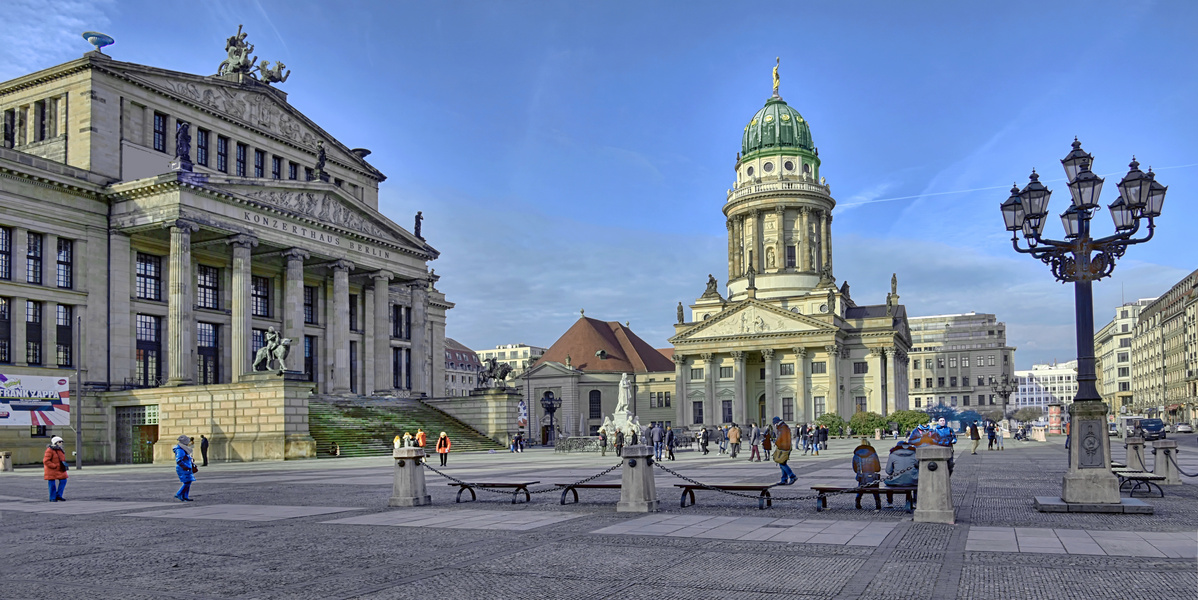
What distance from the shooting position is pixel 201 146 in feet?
177

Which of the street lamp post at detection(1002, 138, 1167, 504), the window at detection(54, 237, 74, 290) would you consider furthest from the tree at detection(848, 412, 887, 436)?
the street lamp post at detection(1002, 138, 1167, 504)

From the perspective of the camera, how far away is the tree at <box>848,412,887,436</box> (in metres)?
87.0

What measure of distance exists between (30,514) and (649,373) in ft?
321

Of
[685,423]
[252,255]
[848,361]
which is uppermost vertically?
[252,255]

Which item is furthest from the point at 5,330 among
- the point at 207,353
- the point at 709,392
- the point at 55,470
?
the point at 709,392

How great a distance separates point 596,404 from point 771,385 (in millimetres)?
20680

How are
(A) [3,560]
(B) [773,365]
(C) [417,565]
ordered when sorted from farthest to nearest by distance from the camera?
(B) [773,365] → (A) [3,560] → (C) [417,565]

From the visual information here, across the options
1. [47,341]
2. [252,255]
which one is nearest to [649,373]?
[252,255]

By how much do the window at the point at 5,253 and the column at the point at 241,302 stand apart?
9572mm

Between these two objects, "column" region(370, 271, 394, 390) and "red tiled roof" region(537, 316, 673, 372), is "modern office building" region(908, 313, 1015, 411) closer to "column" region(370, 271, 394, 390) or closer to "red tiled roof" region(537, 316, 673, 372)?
"red tiled roof" region(537, 316, 673, 372)

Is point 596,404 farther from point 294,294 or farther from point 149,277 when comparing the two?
point 149,277

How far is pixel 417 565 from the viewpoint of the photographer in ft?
37.8

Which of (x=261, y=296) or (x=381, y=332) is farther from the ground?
(x=261, y=296)

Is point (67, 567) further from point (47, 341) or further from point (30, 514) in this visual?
point (47, 341)
